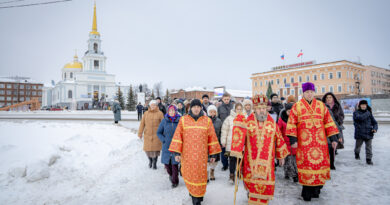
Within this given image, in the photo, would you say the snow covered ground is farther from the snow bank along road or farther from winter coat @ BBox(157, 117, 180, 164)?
the snow bank along road

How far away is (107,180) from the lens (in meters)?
5.40

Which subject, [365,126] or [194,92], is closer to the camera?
[365,126]

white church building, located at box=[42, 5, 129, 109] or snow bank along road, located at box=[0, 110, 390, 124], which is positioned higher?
white church building, located at box=[42, 5, 129, 109]

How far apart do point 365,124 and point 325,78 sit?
52.8 metres

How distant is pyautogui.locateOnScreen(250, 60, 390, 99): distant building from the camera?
4978cm

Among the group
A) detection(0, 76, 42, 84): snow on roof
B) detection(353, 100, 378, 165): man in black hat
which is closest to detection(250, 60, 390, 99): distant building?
detection(353, 100, 378, 165): man in black hat

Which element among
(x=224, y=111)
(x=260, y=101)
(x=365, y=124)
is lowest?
(x=365, y=124)

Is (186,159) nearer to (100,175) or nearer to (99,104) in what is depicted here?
(100,175)

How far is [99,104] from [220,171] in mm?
56941

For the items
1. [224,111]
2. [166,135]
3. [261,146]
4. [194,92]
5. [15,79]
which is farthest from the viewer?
[15,79]

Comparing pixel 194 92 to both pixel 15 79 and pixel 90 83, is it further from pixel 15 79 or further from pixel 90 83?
pixel 15 79

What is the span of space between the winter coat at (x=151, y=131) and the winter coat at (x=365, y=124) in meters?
5.67

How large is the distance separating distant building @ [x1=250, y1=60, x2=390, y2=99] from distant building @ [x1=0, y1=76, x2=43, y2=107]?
8948cm

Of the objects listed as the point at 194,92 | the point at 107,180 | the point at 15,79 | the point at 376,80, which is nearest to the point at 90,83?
the point at 194,92
